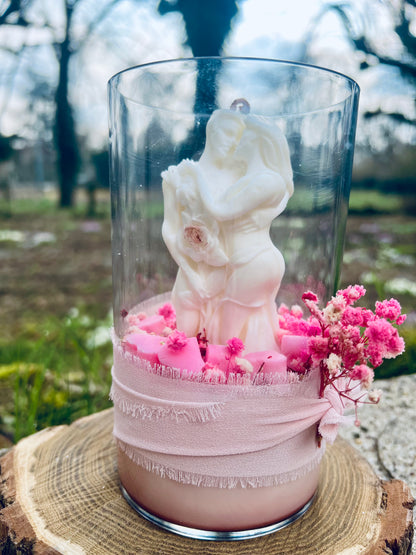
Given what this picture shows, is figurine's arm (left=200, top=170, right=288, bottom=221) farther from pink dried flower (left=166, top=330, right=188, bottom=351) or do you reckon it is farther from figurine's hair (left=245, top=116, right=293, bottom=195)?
pink dried flower (left=166, top=330, right=188, bottom=351)

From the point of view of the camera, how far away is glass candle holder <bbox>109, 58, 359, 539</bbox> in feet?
3.51

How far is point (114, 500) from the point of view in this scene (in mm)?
1259

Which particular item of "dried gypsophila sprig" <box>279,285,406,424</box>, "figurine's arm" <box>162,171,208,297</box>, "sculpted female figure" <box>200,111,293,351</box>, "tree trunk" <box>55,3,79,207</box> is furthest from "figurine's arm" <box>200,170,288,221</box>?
"tree trunk" <box>55,3,79,207</box>

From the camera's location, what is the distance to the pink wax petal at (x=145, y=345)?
1.13 meters

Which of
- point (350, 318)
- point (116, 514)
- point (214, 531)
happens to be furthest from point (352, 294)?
point (116, 514)

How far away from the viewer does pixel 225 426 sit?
3.46 feet

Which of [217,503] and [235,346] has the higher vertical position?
[235,346]

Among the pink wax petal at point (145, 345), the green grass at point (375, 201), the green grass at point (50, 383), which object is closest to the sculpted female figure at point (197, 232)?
the pink wax petal at point (145, 345)

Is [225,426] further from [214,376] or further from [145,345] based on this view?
[145,345]

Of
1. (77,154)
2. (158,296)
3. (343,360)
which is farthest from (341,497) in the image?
(77,154)

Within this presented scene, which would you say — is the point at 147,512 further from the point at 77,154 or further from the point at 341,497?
the point at 77,154

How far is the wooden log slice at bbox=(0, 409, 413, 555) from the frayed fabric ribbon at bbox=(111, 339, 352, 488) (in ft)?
0.54

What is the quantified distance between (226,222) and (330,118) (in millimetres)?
446

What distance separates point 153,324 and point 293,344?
0.43 m
